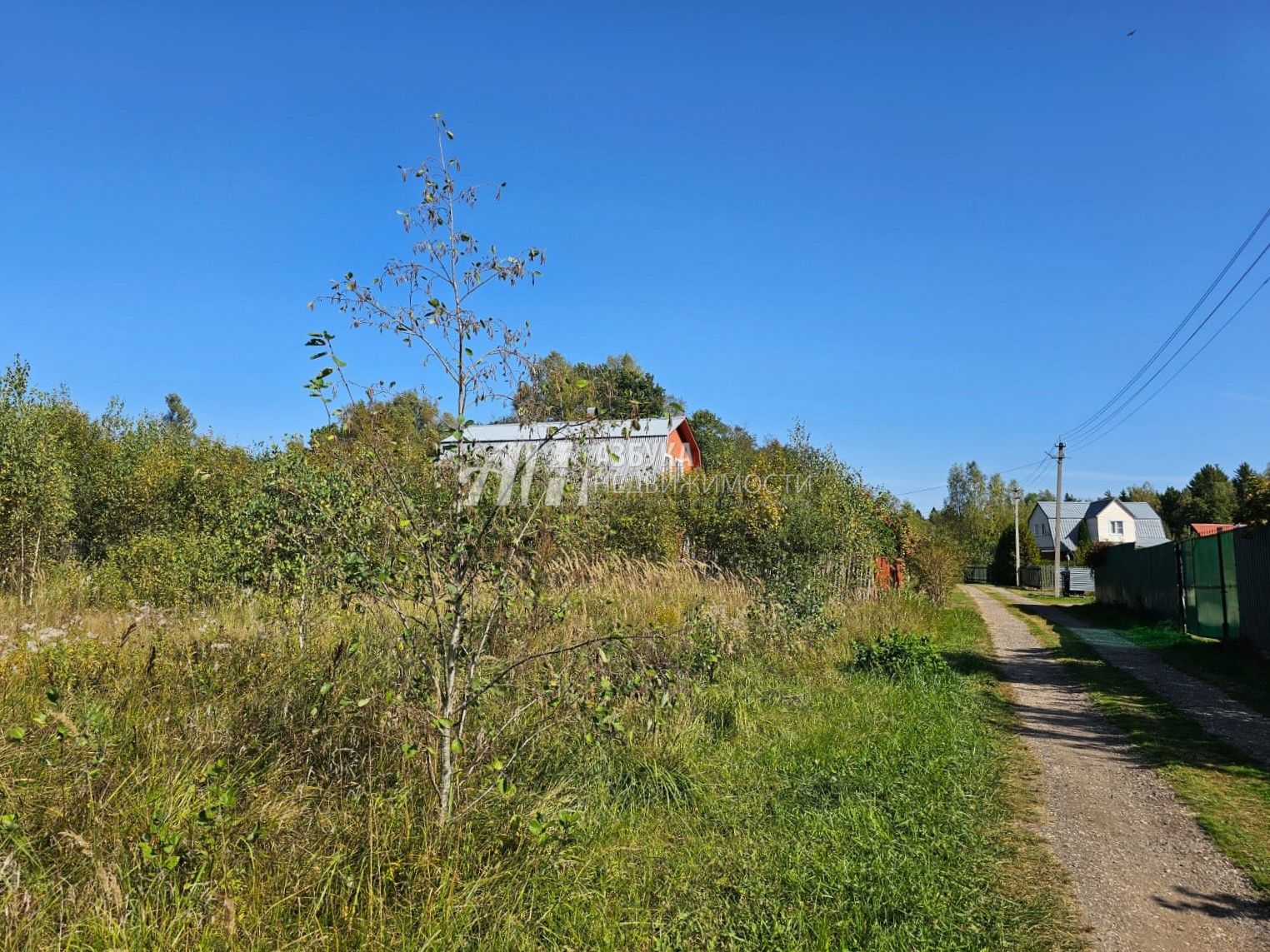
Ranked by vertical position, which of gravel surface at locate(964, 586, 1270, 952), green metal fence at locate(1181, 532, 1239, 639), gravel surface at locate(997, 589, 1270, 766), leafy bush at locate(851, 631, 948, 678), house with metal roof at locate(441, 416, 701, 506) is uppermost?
house with metal roof at locate(441, 416, 701, 506)

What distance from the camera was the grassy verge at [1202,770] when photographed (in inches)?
184

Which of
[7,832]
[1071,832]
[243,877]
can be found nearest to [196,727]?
[7,832]

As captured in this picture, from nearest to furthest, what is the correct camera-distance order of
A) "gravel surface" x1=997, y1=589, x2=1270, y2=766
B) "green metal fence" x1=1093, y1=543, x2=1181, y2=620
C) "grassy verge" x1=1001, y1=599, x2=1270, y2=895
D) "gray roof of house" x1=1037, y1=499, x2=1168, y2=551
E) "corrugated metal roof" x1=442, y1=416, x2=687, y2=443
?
"corrugated metal roof" x1=442, y1=416, x2=687, y2=443 → "grassy verge" x1=1001, y1=599, x2=1270, y2=895 → "gravel surface" x1=997, y1=589, x2=1270, y2=766 → "green metal fence" x1=1093, y1=543, x2=1181, y2=620 → "gray roof of house" x1=1037, y1=499, x2=1168, y2=551

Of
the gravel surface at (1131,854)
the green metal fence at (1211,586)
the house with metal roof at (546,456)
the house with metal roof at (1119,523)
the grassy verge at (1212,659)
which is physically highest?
the house with metal roof at (1119,523)

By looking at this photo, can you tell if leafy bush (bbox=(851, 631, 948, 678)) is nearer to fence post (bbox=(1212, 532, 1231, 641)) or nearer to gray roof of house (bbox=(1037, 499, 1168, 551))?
fence post (bbox=(1212, 532, 1231, 641))

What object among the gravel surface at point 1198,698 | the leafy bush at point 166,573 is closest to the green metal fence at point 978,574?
the gravel surface at point 1198,698

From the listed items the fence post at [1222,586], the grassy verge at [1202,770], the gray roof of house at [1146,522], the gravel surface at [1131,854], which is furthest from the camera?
the gray roof of house at [1146,522]

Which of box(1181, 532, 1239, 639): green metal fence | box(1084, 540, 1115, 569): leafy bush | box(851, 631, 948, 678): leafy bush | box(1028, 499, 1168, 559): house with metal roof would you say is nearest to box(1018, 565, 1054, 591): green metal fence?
box(1028, 499, 1168, 559): house with metal roof

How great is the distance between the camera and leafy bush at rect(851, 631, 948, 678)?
9.07 meters

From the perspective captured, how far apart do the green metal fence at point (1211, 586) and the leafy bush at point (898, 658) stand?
6.64 metres

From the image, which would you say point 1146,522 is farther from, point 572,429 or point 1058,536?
point 572,429

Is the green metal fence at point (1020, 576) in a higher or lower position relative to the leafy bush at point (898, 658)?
higher

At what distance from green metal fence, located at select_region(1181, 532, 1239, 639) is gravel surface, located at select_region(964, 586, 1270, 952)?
7420 millimetres

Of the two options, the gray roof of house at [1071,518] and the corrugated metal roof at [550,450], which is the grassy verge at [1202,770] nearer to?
the corrugated metal roof at [550,450]
